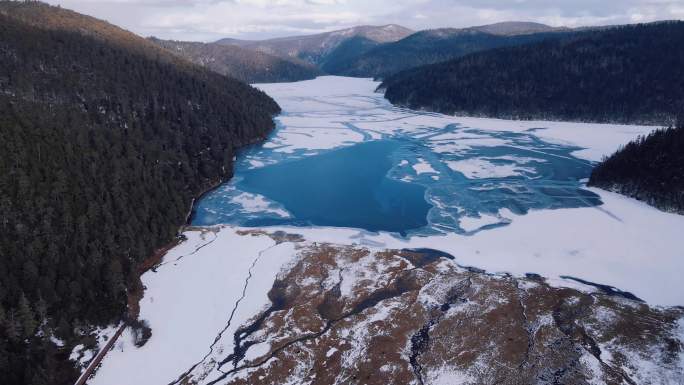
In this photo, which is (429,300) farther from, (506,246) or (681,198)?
(681,198)

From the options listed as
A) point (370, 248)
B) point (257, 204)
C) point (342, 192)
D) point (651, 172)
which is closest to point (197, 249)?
point (257, 204)

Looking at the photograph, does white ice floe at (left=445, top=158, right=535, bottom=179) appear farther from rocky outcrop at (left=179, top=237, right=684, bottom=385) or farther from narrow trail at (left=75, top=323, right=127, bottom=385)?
narrow trail at (left=75, top=323, right=127, bottom=385)

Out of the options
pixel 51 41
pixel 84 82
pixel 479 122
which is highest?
pixel 51 41

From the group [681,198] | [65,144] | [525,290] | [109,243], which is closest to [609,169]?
[681,198]

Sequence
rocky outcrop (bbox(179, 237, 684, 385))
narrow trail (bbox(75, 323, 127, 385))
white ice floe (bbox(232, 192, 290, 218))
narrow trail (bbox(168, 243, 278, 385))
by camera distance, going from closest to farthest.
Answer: narrow trail (bbox(75, 323, 127, 385)) < rocky outcrop (bbox(179, 237, 684, 385)) < narrow trail (bbox(168, 243, 278, 385)) < white ice floe (bbox(232, 192, 290, 218))

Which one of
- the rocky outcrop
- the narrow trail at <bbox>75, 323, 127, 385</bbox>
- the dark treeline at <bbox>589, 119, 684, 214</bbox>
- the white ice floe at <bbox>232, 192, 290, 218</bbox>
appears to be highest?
the dark treeline at <bbox>589, 119, 684, 214</bbox>

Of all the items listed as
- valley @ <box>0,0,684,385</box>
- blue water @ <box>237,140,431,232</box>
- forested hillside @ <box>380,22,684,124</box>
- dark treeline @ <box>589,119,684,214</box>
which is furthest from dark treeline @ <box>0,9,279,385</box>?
forested hillside @ <box>380,22,684,124</box>

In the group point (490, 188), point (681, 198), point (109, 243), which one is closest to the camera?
point (109, 243)

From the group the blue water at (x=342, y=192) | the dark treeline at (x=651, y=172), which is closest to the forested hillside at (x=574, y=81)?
the dark treeline at (x=651, y=172)
